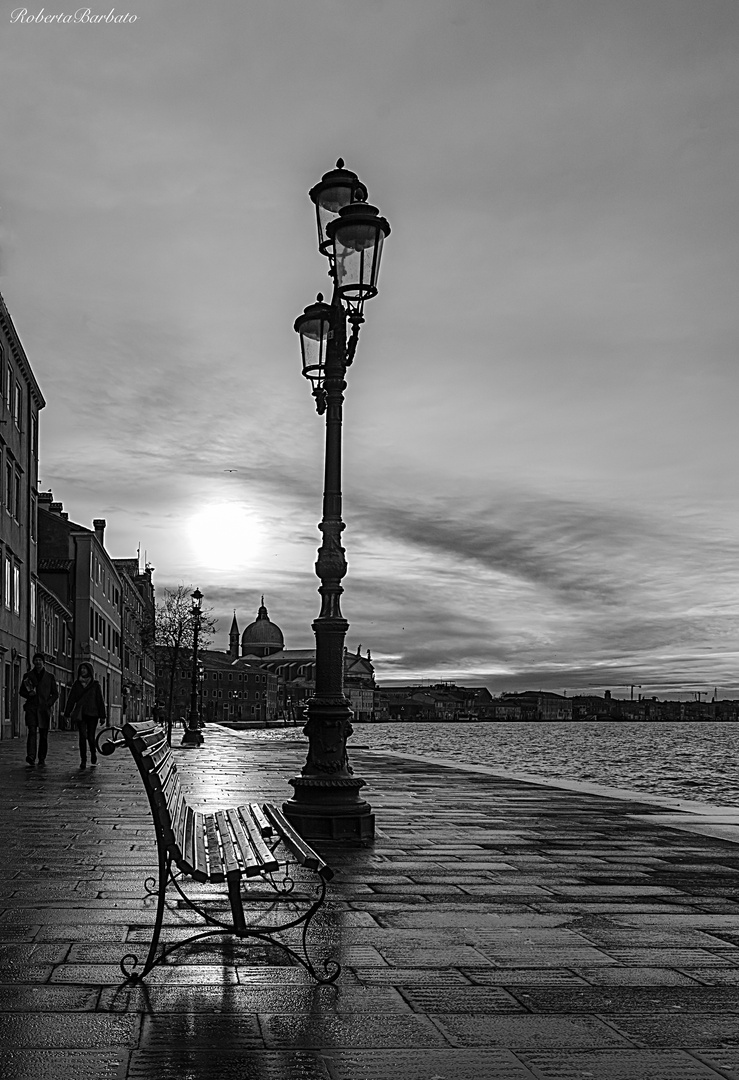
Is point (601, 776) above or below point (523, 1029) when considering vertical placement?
below

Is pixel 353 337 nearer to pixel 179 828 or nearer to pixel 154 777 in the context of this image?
pixel 179 828

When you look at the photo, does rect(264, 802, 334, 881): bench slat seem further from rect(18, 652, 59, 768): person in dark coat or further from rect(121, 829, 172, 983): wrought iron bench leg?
rect(18, 652, 59, 768): person in dark coat

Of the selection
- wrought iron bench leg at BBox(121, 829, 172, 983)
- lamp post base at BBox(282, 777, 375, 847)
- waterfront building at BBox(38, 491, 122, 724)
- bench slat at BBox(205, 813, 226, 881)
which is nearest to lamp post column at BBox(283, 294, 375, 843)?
lamp post base at BBox(282, 777, 375, 847)

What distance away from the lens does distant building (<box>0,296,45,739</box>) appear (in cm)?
3962

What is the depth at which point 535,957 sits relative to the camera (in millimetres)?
6207

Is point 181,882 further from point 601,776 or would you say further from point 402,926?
point 601,776

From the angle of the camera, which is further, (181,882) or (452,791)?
(452,791)

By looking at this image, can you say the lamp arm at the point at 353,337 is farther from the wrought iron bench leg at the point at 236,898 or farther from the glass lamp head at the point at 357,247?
the wrought iron bench leg at the point at 236,898

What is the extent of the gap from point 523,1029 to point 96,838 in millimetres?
6878

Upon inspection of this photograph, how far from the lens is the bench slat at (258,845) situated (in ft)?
18.5

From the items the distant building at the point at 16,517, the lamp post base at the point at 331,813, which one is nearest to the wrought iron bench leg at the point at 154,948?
the lamp post base at the point at 331,813

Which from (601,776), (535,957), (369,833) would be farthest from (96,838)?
(601,776)

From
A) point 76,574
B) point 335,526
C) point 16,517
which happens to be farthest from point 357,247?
point 76,574

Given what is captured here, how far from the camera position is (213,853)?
21.6 feet
